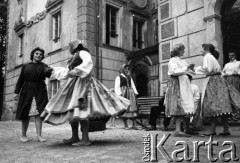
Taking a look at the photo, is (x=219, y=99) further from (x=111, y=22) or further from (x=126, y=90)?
(x=111, y=22)

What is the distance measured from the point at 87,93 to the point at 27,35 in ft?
44.7

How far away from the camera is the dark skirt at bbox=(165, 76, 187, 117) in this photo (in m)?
5.18

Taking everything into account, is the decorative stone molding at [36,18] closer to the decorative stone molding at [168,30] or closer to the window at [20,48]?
the window at [20,48]

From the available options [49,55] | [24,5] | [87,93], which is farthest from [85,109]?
[24,5]

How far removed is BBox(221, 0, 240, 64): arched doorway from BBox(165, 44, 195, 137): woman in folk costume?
342 cm

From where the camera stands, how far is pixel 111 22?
43.8 feet

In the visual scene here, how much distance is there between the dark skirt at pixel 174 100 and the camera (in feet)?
17.0

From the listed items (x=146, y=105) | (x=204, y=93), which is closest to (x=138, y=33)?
(x=146, y=105)

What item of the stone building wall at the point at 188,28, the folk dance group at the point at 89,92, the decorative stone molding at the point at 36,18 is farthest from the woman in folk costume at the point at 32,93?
the decorative stone molding at the point at 36,18

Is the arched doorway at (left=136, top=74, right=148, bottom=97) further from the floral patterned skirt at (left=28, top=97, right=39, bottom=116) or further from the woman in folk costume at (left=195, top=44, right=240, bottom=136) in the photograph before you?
the floral patterned skirt at (left=28, top=97, right=39, bottom=116)

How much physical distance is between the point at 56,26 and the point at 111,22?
2986 mm

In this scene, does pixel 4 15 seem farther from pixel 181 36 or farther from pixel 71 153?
pixel 71 153

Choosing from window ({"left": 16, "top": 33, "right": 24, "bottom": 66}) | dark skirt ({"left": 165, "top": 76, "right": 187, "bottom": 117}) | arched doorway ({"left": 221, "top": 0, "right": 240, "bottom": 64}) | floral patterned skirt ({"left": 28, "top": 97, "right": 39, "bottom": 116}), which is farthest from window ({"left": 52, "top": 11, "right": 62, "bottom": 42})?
dark skirt ({"left": 165, "top": 76, "right": 187, "bottom": 117})

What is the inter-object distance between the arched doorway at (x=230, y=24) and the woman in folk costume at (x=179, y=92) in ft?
11.2
